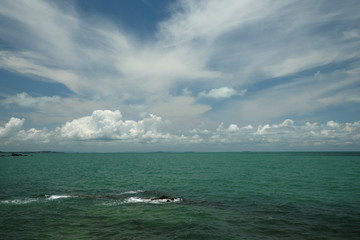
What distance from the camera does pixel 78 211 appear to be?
30.7 metres

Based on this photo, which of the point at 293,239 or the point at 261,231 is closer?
the point at 293,239

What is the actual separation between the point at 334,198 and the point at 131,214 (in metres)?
35.2

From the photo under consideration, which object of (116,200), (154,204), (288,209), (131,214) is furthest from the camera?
Result: (116,200)

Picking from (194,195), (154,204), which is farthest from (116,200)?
Result: (194,195)

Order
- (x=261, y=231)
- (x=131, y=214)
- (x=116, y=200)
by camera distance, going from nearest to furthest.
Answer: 1. (x=261, y=231)
2. (x=131, y=214)
3. (x=116, y=200)

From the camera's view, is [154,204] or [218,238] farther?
[154,204]

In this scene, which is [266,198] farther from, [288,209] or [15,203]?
[15,203]

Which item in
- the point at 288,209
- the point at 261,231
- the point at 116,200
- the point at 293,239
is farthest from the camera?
the point at 116,200

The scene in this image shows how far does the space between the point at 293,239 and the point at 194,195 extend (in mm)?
23068

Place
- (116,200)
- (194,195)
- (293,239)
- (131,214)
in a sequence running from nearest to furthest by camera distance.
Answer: (293,239) → (131,214) → (116,200) → (194,195)

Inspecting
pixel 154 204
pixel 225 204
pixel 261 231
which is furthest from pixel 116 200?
pixel 261 231

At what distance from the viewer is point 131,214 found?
96.2 feet

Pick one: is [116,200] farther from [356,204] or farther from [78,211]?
[356,204]

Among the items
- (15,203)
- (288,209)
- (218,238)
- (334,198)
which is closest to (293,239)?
(218,238)
